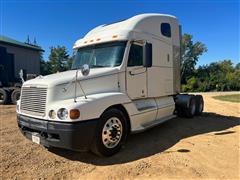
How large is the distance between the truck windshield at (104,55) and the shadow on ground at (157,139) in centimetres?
216

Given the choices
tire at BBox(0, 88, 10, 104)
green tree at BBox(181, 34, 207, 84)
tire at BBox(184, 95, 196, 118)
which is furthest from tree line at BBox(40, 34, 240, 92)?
tire at BBox(184, 95, 196, 118)

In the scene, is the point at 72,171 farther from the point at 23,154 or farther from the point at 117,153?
the point at 23,154

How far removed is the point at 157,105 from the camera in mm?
7008

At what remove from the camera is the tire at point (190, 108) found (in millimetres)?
9362

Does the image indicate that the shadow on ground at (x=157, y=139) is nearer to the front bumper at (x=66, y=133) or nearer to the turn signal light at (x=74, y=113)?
the front bumper at (x=66, y=133)

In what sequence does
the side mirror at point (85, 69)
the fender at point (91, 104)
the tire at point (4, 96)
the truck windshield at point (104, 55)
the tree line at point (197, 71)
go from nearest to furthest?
the fender at point (91, 104) < the side mirror at point (85, 69) < the truck windshield at point (104, 55) < the tire at point (4, 96) < the tree line at point (197, 71)

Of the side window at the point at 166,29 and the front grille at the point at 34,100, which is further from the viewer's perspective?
the side window at the point at 166,29

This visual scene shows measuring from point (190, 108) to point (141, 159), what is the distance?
5189 millimetres

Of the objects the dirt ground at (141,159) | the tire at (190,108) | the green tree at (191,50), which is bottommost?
the dirt ground at (141,159)

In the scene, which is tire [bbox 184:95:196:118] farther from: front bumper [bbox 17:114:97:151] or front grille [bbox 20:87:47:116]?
front grille [bbox 20:87:47:116]

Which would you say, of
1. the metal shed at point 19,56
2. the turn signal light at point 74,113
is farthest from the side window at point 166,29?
the metal shed at point 19,56

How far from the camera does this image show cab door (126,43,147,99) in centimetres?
603

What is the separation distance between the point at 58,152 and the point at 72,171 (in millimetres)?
1137

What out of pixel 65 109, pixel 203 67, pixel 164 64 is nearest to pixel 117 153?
pixel 65 109
